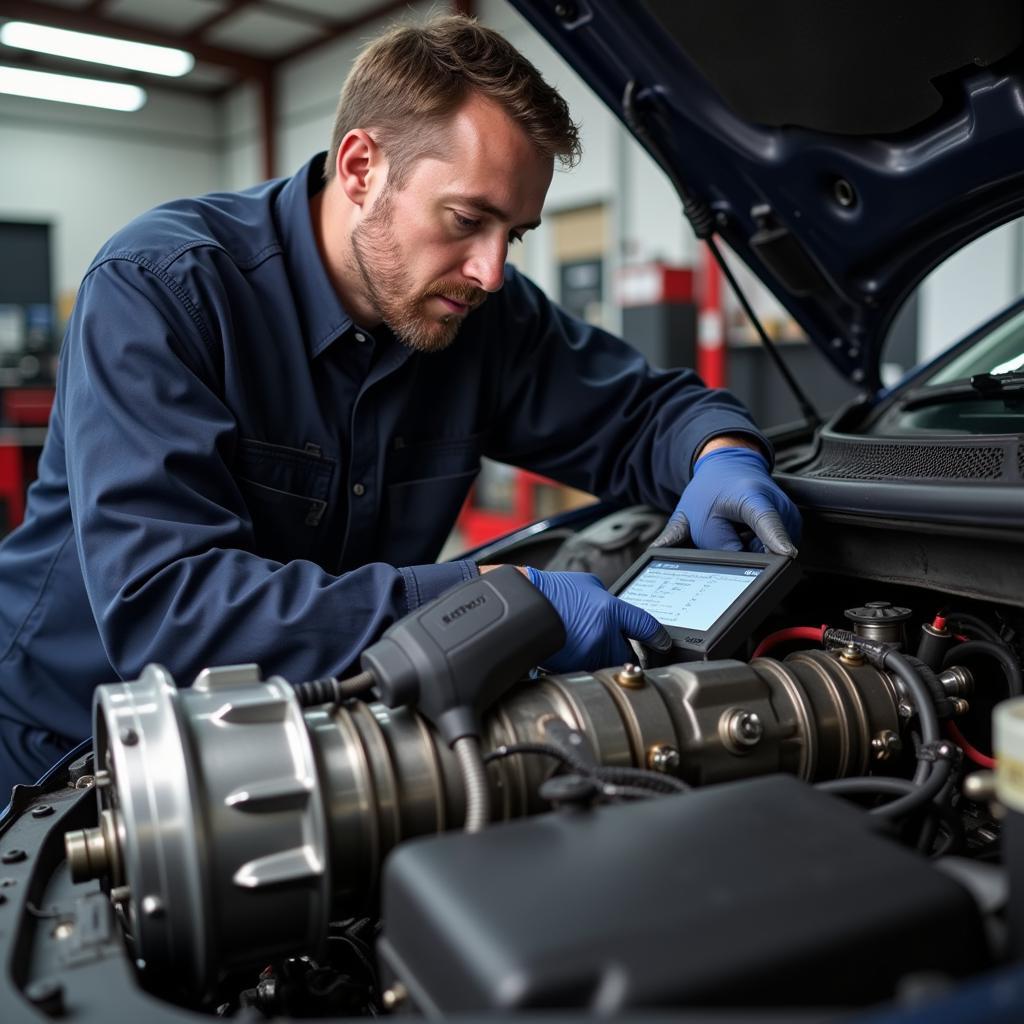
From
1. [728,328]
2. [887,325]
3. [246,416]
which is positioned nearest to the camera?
[246,416]

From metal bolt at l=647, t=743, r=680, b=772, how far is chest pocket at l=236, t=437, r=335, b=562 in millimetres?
678

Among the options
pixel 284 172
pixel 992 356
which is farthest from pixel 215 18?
pixel 992 356

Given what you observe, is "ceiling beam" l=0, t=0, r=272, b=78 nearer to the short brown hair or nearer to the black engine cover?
the short brown hair

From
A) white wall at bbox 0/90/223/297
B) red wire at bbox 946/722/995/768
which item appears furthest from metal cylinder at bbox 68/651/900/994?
white wall at bbox 0/90/223/297

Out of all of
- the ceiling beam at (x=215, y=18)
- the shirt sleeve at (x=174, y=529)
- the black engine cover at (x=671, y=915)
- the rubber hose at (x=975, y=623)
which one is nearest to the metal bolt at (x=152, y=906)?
the black engine cover at (x=671, y=915)

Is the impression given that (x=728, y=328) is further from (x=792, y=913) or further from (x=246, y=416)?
A: (x=792, y=913)

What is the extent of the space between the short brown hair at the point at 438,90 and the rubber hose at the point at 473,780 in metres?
0.84

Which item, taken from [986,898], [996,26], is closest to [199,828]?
[986,898]

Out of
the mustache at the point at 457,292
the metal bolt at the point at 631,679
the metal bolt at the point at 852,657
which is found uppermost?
the mustache at the point at 457,292

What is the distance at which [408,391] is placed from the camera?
143 centimetres

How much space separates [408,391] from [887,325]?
2.63 feet

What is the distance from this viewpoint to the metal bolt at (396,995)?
57cm

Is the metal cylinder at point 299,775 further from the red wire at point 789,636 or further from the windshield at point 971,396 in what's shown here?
the windshield at point 971,396

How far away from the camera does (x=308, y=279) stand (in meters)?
1.36
